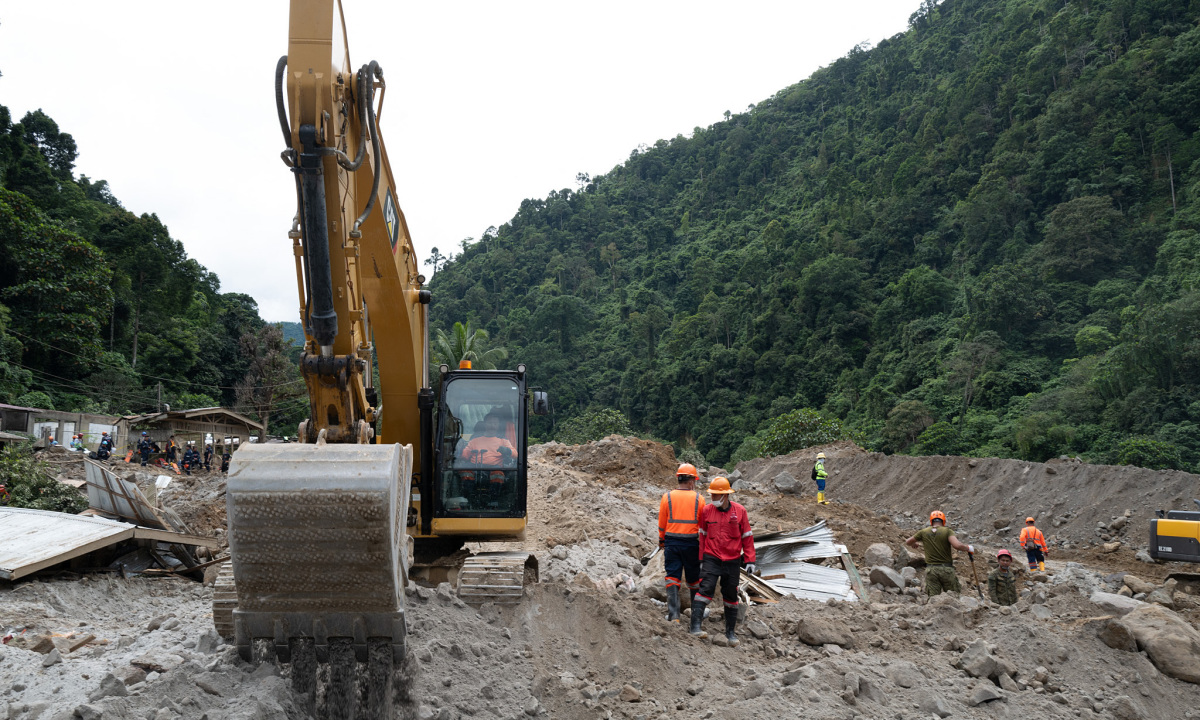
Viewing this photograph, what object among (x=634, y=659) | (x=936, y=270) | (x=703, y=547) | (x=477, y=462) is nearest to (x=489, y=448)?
(x=477, y=462)

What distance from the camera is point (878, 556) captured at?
11.7 meters

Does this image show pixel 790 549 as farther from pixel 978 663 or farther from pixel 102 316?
pixel 102 316

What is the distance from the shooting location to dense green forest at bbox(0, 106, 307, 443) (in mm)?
27750

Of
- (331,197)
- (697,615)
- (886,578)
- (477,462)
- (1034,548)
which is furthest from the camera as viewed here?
(1034,548)

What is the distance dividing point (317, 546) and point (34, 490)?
11221 mm

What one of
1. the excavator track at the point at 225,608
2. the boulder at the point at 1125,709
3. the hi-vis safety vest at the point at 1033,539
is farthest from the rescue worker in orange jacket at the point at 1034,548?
the excavator track at the point at 225,608

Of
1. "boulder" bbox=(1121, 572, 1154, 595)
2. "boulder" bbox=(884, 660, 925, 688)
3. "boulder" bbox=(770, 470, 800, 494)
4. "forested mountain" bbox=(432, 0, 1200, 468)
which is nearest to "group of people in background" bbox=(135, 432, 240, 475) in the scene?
"boulder" bbox=(770, 470, 800, 494)

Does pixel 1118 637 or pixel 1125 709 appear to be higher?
pixel 1118 637

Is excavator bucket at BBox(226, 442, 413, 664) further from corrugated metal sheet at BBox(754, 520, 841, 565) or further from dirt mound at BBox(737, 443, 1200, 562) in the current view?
dirt mound at BBox(737, 443, 1200, 562)

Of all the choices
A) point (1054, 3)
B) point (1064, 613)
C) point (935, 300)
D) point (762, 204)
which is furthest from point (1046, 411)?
point (762, 204)

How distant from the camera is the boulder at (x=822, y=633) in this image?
6.68 metres

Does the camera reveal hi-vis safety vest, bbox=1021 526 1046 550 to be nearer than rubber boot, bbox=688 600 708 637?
No

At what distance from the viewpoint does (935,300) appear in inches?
1762

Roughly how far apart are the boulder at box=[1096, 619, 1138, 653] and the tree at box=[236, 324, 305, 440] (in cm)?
3907
